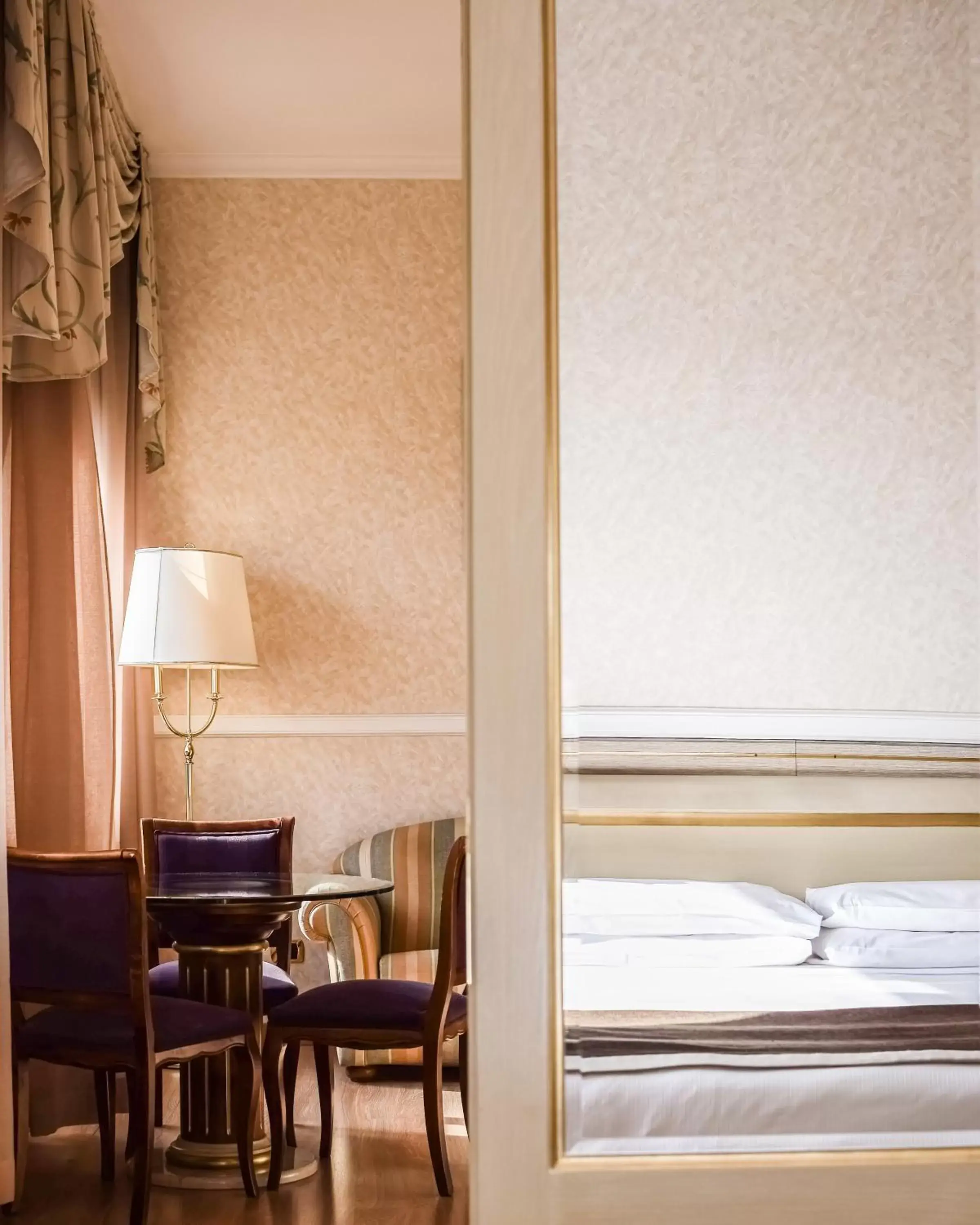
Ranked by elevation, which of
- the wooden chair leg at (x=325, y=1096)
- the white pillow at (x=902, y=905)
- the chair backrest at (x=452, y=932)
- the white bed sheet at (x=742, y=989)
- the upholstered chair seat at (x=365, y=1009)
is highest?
the white pillow at (x=902, y=905)

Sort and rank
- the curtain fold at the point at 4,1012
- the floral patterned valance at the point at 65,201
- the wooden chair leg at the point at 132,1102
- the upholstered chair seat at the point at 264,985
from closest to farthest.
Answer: the curtain fold at the point at 4,1012 → the wooden chair leg at the point at 132,1102 → the floral patterned valance at the point at 65,201 → the upholstered chair seat at the point at 264,985

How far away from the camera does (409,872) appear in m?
4.66

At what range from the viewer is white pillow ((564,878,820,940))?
144cm

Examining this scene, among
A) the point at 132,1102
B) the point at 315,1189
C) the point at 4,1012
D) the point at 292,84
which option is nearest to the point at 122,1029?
the point at 132,1102

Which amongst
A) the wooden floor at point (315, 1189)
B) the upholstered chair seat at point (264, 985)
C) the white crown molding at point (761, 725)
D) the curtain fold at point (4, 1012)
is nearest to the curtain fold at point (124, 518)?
the upholstered chair seat at point (264, 985)

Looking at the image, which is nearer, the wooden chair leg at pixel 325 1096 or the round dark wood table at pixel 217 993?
the round dark wood table at pixel 217 993

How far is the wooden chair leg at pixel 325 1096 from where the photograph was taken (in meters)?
3.64

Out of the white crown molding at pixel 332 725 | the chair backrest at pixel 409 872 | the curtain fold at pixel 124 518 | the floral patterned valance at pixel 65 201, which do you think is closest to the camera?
the floral patterned valance at pixel 65 201

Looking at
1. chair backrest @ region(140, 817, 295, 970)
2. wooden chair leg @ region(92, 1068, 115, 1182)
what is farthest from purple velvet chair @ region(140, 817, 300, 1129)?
wooden chair leg @ region(92, 1068, 115, 1182)

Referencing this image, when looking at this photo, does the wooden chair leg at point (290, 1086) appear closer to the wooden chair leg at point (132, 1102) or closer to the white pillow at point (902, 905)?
the wooden chair leg at point (132, 1102)

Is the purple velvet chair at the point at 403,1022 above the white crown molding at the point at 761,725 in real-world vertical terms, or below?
below

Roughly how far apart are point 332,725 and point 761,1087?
12.0ft

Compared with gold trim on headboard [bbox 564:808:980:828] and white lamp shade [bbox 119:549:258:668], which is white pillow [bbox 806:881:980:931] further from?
white lamp shade [bbox 119:549:258:668]

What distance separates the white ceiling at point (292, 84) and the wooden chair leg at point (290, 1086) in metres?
3.12
